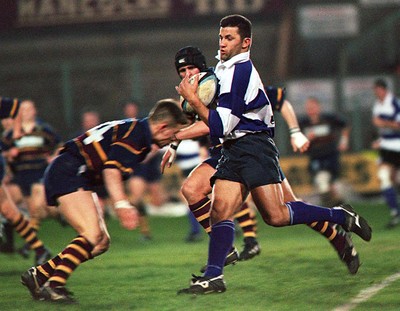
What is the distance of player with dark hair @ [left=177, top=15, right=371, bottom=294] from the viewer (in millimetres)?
7758

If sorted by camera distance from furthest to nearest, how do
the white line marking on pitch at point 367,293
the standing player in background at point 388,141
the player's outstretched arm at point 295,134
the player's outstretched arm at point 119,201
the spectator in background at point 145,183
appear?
the standing player in background at point 388,141, the spectator in background at point 145,183, the player's outstretched arm at point 295,134, the player's outstretched arm at point 119,201, the white line marking on pitch at point 367,293

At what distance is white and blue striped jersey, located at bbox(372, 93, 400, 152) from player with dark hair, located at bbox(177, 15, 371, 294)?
8035 mm

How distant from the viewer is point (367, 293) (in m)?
7.84

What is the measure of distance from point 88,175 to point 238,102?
53.9 inches

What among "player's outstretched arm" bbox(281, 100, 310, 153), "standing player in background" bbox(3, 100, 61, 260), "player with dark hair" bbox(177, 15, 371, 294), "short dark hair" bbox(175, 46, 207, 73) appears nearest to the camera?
"player with dark hair" bbox(177, 15, 371, 294)

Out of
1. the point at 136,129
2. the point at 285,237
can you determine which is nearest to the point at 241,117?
the point at 136,129

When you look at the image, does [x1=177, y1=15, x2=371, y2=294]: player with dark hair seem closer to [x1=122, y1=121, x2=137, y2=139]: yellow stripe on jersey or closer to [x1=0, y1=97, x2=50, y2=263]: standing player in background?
[x1=122, y1=121, x2=137, y2=139]: yellow stripe on jersey

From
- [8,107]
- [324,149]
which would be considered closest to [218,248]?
[8,107]

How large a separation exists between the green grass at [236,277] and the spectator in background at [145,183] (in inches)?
31.9

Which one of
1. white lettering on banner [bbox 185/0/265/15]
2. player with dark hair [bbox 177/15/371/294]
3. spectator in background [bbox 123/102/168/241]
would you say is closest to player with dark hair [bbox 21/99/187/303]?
player with dark hair [bbox 177/15/371/294]

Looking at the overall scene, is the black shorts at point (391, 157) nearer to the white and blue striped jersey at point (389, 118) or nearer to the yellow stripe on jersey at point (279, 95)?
the white and blue striped jersey at point (389, 118)

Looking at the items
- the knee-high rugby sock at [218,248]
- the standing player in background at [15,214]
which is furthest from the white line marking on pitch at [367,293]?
the standing player in background at [15,214]

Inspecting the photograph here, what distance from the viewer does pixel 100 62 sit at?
73.5ft

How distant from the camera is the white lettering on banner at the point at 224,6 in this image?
23781 mm
